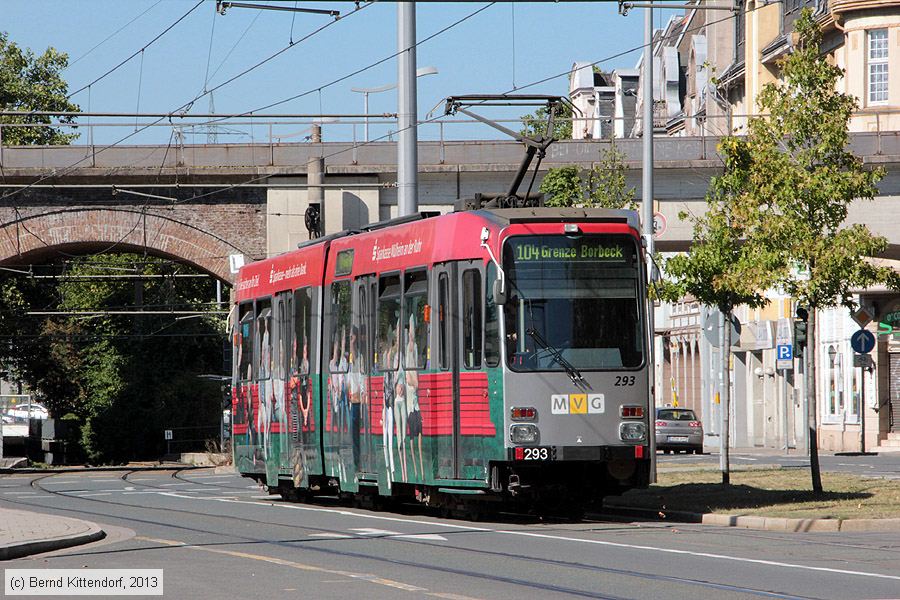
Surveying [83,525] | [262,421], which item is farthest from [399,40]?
[83,525]

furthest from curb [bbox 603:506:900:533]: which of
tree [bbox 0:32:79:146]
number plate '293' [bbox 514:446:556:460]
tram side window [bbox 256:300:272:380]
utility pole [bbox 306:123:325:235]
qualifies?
tree [bbox 0:32:79:146]

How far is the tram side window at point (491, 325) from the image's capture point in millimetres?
18594

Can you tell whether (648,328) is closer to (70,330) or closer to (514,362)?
(514,362)

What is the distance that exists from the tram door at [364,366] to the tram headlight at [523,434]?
349cm

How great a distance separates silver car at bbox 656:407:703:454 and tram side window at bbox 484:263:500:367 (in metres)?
30.9

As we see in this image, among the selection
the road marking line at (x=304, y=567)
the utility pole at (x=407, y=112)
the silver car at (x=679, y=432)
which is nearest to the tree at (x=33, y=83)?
the silver car at (x=679, y=432)

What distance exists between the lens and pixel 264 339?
2634 centimetres

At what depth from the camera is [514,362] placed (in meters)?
18.5

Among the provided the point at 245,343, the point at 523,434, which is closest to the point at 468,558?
the point at 523,434

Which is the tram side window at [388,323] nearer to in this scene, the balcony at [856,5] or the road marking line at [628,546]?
the road marking line at [628,546]

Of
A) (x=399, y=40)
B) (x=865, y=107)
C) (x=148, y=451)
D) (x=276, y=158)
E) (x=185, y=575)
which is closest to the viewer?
(x=185, y=575)

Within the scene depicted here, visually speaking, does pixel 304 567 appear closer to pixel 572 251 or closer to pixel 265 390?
pixel 572 251

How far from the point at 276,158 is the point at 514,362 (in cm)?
2082

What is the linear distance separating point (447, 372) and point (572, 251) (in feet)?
6.58
